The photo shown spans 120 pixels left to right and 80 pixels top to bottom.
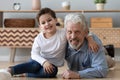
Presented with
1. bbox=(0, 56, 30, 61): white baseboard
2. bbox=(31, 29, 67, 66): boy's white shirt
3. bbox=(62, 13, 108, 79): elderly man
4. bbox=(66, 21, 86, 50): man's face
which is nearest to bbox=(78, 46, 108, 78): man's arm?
bbox=(62, 13, 108, 79): elderly man

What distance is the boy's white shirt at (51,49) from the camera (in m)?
2.21

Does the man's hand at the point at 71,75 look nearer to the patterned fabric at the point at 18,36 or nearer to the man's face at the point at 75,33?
the man's face at the point at 75,33

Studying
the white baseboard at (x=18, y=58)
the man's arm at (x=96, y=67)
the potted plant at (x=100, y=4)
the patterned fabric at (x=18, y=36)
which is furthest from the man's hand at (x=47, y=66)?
the white baseboard at (x=18, y=58)

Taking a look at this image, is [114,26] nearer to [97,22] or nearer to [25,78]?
[97,22]

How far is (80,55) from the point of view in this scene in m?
2.14

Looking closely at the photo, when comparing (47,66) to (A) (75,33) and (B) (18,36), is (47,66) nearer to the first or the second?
(A) (75,33)

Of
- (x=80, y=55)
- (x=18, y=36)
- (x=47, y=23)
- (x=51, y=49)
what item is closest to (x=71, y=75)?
(x=80, y=55)

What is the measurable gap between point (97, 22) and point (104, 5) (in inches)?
13.5

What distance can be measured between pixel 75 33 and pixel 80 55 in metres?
0.22

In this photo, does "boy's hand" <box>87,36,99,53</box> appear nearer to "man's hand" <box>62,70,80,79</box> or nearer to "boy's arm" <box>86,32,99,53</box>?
"boy's arm" <box>86,32,99,53</box>

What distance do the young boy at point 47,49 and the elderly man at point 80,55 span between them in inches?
3.1

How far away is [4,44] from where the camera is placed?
14.2ft

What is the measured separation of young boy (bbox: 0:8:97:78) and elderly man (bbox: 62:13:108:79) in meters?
0.08

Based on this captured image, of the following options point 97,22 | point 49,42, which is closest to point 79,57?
point 49,42
